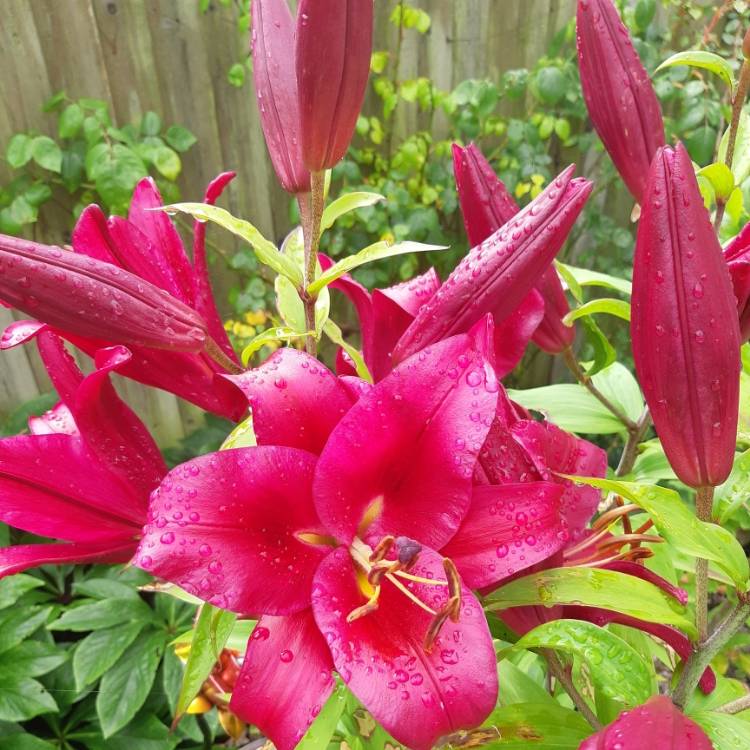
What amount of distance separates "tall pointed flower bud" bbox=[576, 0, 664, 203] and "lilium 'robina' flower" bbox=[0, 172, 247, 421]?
0.92ft

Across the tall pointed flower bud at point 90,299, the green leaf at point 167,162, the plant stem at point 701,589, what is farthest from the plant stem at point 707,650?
the green leaf at point 167,162

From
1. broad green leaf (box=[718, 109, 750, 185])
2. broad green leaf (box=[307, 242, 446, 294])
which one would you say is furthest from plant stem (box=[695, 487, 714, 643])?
broad green leaf (box=[718, 109, 750, 185])

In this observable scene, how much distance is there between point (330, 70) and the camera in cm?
43

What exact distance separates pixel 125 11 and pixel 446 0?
0.88 metres

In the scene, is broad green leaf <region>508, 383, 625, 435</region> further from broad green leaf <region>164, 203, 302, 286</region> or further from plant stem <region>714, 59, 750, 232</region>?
broad green leaf <region>164, 203, 302, 286</region>

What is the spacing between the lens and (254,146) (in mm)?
1998

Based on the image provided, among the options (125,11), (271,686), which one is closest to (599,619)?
(271,686)

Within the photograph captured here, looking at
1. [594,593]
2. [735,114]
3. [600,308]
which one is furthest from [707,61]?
[594,593]

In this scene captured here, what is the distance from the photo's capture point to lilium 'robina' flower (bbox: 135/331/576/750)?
33cm

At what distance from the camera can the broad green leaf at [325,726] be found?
473 mm

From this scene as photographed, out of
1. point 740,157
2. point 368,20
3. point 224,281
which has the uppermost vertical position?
point 368,20

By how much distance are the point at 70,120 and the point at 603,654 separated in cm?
168

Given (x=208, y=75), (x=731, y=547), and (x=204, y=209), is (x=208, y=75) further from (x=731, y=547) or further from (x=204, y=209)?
(x=731, y=547)

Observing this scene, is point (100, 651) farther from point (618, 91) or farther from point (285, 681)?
point (618, 91)
